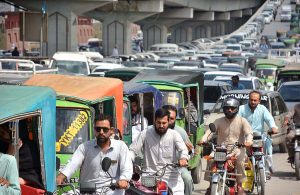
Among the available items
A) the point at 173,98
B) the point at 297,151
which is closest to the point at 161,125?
the point at 297,151

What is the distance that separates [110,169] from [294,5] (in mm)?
140266

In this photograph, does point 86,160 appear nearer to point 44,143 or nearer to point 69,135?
point 44,143

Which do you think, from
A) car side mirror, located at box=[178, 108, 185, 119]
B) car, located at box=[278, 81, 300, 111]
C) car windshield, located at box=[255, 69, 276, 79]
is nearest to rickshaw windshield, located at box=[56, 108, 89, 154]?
car side mirror, located at box=[178, 108, 185, 119]

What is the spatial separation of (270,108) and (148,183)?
1287cm

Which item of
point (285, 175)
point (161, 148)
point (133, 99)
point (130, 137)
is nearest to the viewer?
point (161, 148)

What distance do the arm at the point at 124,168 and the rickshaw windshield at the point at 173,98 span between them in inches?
369

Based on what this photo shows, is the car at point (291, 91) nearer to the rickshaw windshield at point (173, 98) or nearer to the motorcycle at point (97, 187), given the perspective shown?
the rickshaw windshield at point (173, 98)

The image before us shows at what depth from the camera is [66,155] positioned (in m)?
13.7

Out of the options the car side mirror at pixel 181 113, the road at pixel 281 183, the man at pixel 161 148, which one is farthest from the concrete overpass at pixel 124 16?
the man at pixel 161 148

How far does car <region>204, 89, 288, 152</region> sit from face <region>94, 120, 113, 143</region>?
1303cm

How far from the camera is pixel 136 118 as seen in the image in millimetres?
18188

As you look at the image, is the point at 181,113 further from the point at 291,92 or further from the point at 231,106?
the point at 291,92

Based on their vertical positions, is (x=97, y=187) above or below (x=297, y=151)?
above

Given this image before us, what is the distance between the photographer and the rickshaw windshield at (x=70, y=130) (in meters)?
13.7
